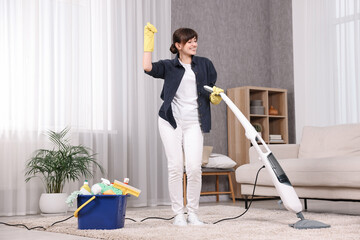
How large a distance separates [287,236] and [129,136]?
278 cm

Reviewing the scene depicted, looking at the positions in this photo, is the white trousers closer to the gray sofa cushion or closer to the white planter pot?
the gray sofa cushion

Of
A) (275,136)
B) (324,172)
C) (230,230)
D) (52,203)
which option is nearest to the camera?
(230,230)

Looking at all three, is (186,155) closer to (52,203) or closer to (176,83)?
(176,83)

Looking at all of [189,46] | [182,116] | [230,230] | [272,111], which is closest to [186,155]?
[182,116]

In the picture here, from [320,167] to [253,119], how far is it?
242 centimetres

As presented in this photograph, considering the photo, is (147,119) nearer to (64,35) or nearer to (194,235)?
(64,35)

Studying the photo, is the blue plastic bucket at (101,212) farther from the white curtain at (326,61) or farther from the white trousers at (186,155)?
the white curtain at (326,61)

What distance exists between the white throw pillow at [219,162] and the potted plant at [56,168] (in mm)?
1251

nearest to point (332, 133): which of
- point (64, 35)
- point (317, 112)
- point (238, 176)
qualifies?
point (238, 176)

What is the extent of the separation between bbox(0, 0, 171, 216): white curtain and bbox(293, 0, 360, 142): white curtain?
172 cm

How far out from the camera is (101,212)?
2668mm

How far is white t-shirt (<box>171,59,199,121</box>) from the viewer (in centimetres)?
281

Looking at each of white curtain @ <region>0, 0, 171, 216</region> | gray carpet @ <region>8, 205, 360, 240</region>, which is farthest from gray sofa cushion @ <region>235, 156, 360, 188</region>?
white curtain @ <region>0, 0, 171, 216</region>

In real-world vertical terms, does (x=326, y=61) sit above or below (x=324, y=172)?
above
